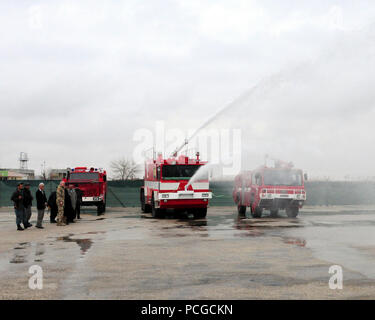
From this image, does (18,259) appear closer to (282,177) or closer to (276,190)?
(276,190)

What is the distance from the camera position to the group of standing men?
1808cm

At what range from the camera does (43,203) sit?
1917cm

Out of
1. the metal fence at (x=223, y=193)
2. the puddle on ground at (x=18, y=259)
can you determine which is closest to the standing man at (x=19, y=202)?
the puddle on ground at (x=18, y=259)

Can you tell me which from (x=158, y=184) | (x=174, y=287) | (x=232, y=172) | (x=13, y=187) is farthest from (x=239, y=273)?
(x=13, y=187)

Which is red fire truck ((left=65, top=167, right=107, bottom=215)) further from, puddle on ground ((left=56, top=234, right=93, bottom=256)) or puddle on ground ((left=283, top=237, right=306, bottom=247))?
puddle on ground ((left=283, top=237, right=306, bottom=247))

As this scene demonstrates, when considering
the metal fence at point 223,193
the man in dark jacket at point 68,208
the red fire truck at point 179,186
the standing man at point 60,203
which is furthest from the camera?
the metal fence at point 223,193

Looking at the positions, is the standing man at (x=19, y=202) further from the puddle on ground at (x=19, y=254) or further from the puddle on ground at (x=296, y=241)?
the puddle on ground at (x=296, y=241)

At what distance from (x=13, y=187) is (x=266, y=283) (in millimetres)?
29801

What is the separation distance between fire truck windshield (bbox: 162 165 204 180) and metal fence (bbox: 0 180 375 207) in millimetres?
11920

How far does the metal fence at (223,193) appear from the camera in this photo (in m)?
34.8

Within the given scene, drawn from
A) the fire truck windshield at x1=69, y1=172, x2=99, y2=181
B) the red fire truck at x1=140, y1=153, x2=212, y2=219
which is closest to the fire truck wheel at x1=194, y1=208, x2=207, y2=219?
the red fire truck at x1=140, y1=153, x2=212, y2=219

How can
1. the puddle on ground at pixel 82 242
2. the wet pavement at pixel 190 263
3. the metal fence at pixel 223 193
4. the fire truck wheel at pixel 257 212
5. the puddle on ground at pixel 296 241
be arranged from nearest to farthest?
the wet pavement at pixel 190 263 → the puddle on ground at pixel 82 242 → the puddle on ground at pixel 296 241 → the fire truck wheel at pixel 257 212 → the metal fence at pixel 223 193

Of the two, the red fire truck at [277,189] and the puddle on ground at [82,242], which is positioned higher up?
the red fire truck at [277,189]

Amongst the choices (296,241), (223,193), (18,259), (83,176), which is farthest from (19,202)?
(223,193)
